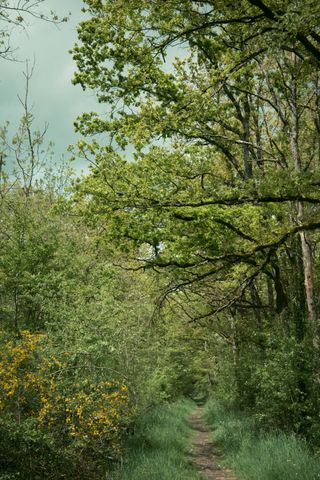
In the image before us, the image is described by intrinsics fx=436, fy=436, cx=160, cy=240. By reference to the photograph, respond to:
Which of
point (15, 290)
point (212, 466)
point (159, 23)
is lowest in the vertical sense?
point (212, 466)

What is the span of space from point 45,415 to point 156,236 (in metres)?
5.50

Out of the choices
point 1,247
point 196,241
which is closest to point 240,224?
point 196,241

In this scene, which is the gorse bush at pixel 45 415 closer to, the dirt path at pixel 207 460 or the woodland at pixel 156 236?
the woodland at pixel 156 236

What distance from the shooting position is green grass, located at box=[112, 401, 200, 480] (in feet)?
26.5

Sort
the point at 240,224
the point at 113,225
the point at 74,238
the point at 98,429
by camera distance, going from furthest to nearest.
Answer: the point at 74,238, the point at 113,225, the point at 240,224, the point at 98,429

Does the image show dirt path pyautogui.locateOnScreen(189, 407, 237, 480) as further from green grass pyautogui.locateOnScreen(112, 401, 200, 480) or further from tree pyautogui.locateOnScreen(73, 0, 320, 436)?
tree pyautogui.locateOnScreen(73, 0, 320, 436)

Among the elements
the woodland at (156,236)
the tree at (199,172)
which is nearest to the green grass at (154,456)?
the woodland at (156,236)

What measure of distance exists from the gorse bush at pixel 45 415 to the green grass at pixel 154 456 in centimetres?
64

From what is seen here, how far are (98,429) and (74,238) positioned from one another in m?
8.48

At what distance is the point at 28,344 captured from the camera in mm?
8000

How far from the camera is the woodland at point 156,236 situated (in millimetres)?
6719

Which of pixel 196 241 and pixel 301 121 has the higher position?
pixel 301 121

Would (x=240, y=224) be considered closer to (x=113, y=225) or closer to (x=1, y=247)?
(x=113, y=225)

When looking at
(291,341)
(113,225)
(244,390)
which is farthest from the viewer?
(244,390)
